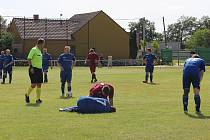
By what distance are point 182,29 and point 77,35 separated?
98484mm

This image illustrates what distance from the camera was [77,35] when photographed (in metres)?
78.0

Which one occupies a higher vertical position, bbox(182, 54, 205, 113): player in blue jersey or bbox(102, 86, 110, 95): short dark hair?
bbox(182, 54, 205, 113): player in blue jersey

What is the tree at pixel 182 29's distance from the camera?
562 feet

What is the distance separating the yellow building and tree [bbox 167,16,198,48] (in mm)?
91895

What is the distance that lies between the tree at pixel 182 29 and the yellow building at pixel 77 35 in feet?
301

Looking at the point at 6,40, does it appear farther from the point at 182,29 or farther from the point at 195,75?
the point at 182,29

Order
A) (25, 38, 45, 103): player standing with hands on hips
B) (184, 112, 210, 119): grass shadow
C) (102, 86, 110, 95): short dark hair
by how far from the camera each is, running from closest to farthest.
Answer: (184, 112, 210, 119): grass shadow, (102, 86, 110, 95): short dark hair, (25, 38, 45, 103): player standing with hands on hips

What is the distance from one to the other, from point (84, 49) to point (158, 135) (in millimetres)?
67822

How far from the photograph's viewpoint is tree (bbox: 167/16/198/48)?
17125 cm

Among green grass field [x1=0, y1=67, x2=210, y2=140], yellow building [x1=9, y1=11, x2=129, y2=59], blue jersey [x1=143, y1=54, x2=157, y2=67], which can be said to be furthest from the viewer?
yellow building [x1=9, y1=11, x2=129, y2=59]

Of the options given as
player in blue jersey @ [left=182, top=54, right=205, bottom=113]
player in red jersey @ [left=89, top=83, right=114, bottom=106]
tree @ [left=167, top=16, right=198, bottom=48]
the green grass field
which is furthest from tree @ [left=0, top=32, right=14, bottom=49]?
tree @ [left=167, top=16, right=198, bottom=48]

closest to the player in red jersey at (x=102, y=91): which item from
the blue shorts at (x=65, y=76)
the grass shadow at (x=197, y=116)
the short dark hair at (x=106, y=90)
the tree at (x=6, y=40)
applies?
the short dark hair at (x=106, y=90)

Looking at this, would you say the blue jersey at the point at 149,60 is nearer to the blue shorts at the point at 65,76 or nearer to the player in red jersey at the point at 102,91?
the blue shorts at the point at 65,76

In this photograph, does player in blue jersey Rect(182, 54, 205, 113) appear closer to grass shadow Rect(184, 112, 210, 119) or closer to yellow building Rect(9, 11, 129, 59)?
grass shadow Rect(184, 112, 210, 119)
